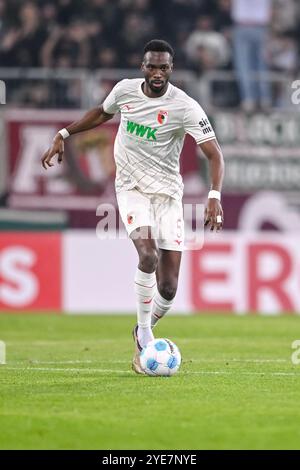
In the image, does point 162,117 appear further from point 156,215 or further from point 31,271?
point 31,271

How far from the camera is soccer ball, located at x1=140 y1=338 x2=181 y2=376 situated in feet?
34.8

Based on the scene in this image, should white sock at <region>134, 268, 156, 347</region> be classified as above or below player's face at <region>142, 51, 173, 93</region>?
below

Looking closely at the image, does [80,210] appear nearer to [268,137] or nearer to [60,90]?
[60,90]

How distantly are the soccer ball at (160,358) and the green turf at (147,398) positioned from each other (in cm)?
11

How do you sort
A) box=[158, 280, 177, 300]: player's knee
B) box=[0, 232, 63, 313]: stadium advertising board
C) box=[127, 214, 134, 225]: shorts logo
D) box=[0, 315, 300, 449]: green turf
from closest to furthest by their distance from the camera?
1. box=[0, 315, 300, 449]: green turf
2. box=[127, 214, 134, 225]: shorts logo
3. box=[158, 280, 177, 300]: player's knee
4. box=[0, 232, 63, 313]: stadium advertising board

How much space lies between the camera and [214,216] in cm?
1037

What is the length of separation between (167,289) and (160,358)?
0.94 metres

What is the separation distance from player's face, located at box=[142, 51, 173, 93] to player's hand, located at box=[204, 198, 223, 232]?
1242 mm

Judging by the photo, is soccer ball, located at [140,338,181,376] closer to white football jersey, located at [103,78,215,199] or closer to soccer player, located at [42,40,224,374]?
soccer player, located at [42,40,224,374]

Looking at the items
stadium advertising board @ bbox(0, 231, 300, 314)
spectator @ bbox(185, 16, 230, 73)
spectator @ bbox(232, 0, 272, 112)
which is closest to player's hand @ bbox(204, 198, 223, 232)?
stadium advertising board @ bbox(0, 231, 300, 314)

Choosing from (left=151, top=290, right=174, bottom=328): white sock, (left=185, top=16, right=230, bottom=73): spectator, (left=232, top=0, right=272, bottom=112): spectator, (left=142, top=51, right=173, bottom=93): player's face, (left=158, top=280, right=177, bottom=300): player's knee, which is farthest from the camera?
(left=185, top=16, right=230, bottom=73): spectator

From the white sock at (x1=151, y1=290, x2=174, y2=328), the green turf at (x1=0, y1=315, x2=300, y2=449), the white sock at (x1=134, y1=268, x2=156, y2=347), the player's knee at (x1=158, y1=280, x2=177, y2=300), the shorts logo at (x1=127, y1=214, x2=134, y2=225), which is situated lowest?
the green turf at (x1=0, y1=315, x2=300, y2=449)

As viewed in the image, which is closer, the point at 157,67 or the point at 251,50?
the point at 157,67

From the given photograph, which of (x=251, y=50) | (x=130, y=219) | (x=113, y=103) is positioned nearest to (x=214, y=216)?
(x=130, y=219)
